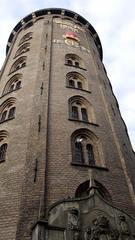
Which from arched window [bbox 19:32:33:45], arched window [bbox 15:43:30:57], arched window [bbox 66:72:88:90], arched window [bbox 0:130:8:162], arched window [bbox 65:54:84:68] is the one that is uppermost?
arched window [bbox 19:32:33:45]

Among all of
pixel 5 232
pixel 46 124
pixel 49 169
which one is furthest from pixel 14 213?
pixel 46 124

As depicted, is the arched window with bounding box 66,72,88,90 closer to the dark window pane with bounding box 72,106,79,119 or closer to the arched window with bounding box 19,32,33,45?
the dark window pane with bounding box 72,106,79,119

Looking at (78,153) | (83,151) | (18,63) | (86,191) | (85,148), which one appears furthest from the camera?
(18,63)

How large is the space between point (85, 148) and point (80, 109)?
3.27 meters

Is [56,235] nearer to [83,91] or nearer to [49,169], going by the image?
[49,169]

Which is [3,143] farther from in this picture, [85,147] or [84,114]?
[84,114]

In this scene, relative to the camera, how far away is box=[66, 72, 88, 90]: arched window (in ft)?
63.8

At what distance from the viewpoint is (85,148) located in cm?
1449

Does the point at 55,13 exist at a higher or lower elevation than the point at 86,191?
higher

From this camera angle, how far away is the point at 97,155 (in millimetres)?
14250

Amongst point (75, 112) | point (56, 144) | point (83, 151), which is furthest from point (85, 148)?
point (75, 112)

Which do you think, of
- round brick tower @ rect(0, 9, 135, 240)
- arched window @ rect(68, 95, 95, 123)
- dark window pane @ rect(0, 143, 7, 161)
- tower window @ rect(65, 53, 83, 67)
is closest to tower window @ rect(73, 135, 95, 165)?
round brick tower @ rect(0, 9, 135, 240)

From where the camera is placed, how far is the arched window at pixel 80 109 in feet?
54.5

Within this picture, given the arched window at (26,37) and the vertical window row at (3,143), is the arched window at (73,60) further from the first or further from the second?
the vertical window row at (3,143)
